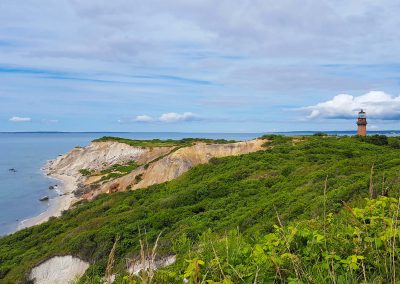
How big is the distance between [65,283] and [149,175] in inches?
1006

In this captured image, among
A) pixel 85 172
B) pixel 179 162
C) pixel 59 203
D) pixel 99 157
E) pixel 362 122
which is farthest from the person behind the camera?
pixel 99 157

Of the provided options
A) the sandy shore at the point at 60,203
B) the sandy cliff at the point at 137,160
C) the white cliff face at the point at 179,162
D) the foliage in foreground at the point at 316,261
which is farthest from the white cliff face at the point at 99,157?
the foliage in foreground at the point at 316,261

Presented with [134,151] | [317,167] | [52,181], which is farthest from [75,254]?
[52,181]

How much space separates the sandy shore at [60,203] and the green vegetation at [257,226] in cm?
1343

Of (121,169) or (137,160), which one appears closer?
(121,169)

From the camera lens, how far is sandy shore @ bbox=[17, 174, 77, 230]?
141 ft

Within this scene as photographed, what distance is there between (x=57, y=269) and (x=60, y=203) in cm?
3724

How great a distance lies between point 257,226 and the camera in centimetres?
1346

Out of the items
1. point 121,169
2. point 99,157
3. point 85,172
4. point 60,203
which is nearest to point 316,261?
point 60,203

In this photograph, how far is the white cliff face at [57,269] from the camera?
1808cm

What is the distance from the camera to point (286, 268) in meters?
4.57

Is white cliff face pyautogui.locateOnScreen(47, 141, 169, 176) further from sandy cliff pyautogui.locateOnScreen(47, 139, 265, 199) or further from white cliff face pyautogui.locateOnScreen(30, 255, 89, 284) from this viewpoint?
white cliff face pyautogui.locateOnScreen(30, 255, 89, 284)

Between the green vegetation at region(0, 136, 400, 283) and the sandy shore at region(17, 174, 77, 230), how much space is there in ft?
44.1

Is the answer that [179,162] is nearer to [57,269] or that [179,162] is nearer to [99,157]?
[57,269]
